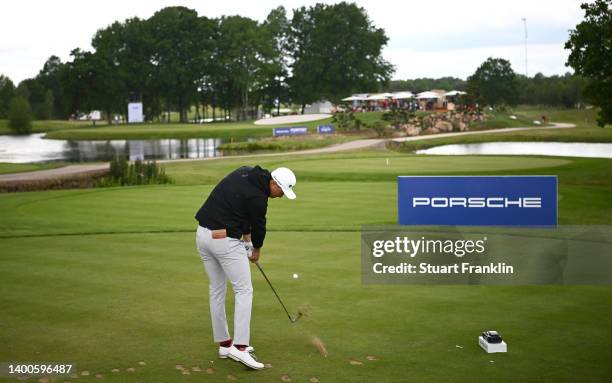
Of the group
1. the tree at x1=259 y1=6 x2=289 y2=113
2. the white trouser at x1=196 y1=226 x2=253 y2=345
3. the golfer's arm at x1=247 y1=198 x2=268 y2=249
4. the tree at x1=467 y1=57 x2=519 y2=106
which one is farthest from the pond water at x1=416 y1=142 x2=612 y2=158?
the tree at x1=259 y1=6 x2=289 y2=113

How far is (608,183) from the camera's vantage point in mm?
33500

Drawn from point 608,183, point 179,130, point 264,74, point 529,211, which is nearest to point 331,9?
point 264,74

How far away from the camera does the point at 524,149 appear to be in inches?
2589

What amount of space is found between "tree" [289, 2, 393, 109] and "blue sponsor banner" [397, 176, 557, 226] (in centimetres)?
12393

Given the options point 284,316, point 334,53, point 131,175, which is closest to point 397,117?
point 334,53

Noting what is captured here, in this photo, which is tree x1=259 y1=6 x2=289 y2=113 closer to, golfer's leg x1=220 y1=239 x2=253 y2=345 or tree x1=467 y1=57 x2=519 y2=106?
tree x1=467 y1=57 x2=519 y2=106

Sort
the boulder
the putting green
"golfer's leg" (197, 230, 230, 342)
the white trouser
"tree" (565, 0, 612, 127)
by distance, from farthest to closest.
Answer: the boulder → "tree" (565, 0, 612, 127) → "golfer's leg" (197, 230, 230, 342) → the white trouser → the putting green

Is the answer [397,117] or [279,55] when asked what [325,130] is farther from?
[279,55]

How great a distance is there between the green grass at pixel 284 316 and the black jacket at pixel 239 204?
4.56 feet

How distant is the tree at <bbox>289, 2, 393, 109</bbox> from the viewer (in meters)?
140

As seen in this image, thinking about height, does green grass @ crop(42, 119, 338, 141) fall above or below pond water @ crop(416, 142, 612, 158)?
above

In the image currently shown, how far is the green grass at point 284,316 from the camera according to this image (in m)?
7.64

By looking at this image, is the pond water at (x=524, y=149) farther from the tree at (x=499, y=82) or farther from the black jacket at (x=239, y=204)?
the tree at (x=499, y=82)

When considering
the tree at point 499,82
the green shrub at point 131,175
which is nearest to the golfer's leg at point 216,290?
the green shrub at point 131,175
